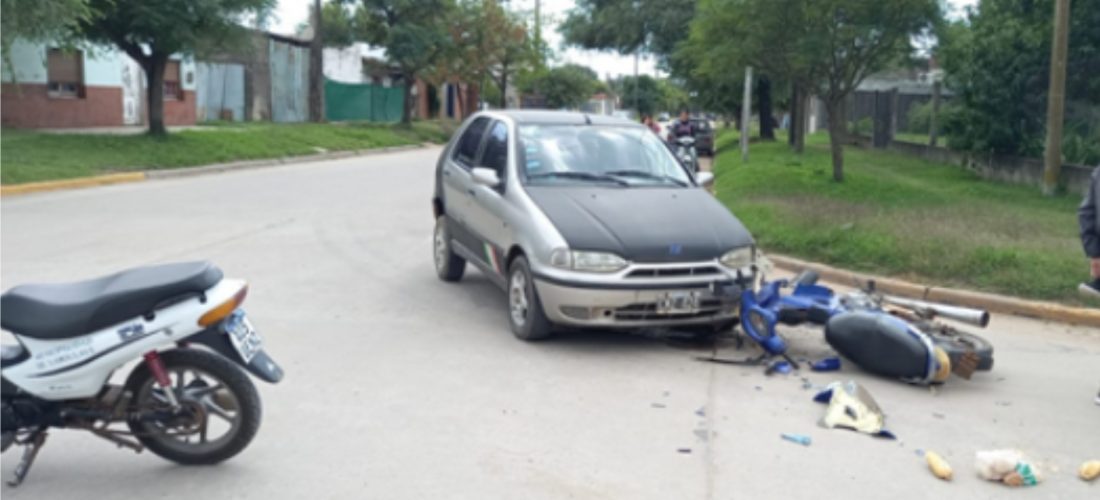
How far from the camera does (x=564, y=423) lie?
5492mm

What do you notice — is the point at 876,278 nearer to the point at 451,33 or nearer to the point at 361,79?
the point at 451,33

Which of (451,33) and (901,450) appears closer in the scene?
(901,450)

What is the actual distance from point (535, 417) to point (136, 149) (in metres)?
19.1

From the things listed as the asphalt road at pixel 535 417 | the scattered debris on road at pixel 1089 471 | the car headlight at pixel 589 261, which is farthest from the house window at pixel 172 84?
the scattered debris on road at pixel 1089 471

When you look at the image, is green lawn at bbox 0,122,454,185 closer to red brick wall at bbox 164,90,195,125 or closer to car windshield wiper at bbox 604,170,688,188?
red brick wall at bbox 164,90,195,125

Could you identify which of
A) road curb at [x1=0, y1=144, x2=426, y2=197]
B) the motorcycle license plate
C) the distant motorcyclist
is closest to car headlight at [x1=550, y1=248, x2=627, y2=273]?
the motorcycle license plate

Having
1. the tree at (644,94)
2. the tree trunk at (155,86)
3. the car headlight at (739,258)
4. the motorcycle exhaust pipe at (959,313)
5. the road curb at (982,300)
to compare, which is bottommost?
the road curb at (982,300)

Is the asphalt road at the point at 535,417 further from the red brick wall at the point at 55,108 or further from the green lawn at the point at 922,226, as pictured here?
the red brick wall at the point at 55,108

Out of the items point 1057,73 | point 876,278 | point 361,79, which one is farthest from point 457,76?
point 876,278

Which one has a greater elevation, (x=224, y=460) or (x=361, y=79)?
(x=361, y=79)

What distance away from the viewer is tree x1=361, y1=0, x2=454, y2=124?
130 ft

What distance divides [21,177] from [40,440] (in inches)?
569

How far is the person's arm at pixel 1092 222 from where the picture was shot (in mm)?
5906

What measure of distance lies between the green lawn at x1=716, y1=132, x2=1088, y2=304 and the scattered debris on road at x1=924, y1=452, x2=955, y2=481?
14.1 feet
